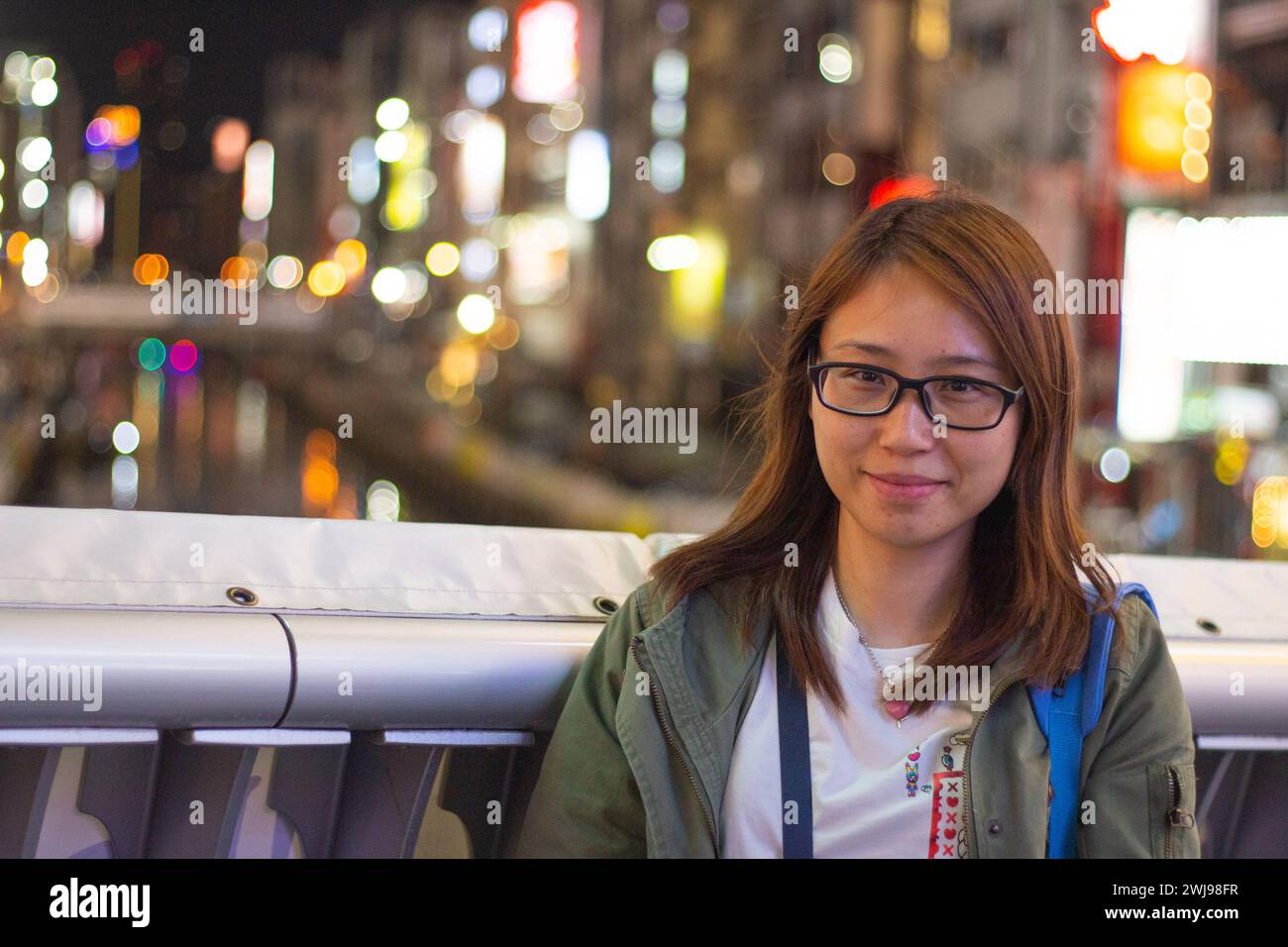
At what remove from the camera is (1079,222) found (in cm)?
1552

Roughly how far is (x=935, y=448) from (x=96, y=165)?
72.9 m

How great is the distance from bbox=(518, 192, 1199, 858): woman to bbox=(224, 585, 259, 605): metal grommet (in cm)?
43

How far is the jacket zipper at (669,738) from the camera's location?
5.67 feet

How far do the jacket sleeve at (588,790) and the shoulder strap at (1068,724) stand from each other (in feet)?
1.68

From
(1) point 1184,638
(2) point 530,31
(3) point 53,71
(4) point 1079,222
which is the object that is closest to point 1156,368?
(4) point 1079,222

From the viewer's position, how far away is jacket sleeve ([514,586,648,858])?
175 cm

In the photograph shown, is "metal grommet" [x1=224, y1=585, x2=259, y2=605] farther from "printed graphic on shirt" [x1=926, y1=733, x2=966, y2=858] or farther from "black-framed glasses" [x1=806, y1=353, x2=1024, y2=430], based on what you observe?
"printed graphic on shirt" [x1=926, y1=733, x2=966, y2=858]

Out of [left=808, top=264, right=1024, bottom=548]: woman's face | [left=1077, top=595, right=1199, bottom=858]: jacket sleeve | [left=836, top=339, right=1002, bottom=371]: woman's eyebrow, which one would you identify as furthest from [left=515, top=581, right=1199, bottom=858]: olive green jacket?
[left=836, top=339, right=1002, bottom=371]: woman's eyebrow

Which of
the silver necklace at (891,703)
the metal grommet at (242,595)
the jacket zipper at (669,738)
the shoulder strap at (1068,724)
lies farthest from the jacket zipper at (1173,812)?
the metal grommet at (242,595)

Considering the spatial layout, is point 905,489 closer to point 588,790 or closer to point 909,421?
point 909,421

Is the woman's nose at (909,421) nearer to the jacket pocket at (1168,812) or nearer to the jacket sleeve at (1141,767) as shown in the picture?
the jacket sleeve at (1141,767)

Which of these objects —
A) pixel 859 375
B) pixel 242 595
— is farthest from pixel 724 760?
pixel 242 595

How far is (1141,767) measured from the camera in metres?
1.71

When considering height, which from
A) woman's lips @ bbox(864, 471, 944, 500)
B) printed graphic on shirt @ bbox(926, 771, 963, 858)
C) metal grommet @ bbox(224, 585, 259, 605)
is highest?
woman's lips @ bbox(864, 471, 944, 500)
